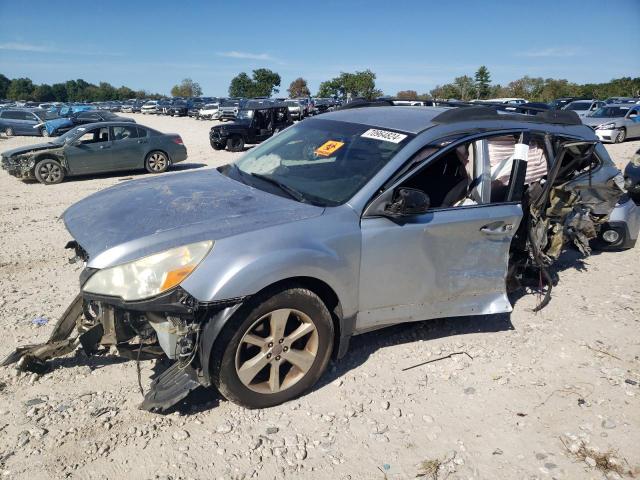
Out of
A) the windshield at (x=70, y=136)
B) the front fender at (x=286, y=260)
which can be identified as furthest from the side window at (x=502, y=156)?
the windshield at (x=70, y=136)

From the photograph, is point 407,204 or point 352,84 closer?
point 407,204

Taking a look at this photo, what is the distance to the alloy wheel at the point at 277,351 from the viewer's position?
2822mm

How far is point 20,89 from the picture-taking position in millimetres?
102875

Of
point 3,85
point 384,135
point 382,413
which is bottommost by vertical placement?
point 382,413

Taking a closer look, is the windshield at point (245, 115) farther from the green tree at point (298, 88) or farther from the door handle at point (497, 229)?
the green tree at point (298, 88)

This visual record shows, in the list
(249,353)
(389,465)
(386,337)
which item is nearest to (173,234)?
(249,353)

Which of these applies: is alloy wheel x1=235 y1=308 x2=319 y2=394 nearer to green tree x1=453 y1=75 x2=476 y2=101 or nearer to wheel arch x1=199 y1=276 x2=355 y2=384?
wheel arch x1=199 y1=276 x2=355 y2=384

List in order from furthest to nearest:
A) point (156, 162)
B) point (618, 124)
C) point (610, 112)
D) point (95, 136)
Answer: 1. point (610, 112)
2. point (618, 124)
3. point (156, 162)
4. point (95, 136)

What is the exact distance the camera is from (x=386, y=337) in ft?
12.9

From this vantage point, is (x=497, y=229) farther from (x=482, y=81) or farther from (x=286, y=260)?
(x=482, y=81)

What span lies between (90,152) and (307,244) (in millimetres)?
11016

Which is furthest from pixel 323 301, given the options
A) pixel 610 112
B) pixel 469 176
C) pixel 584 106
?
pixel 584 106

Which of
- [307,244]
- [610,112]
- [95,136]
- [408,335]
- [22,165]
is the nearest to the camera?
[307,244]

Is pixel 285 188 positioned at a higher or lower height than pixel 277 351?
higher
